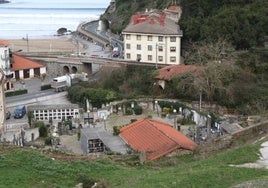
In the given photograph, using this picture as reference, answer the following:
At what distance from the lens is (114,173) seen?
16.4 meters

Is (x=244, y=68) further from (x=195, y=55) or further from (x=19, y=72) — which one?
(x=19, y=72)

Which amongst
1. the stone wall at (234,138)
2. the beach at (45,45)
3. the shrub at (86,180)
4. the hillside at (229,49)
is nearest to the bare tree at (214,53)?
the hillside at (229,49)

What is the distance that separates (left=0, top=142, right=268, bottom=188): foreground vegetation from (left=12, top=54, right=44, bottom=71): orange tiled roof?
34.9 m

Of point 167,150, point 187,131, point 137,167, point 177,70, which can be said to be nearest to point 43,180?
point 137,167

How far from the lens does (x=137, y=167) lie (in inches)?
736

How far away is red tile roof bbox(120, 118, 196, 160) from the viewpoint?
842 inches

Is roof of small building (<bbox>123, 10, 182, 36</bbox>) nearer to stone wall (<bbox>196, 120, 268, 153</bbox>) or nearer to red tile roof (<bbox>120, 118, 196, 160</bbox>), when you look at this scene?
red tile roof (<bbox>120, 118, 196, 160</bbox>)

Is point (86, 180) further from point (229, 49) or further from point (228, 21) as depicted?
point (228, 21)

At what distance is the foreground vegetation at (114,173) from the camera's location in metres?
14.0

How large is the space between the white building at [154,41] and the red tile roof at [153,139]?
22699 millimetres

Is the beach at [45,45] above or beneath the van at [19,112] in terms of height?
above

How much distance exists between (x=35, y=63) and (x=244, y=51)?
76.1ft

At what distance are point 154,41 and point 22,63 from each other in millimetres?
14504

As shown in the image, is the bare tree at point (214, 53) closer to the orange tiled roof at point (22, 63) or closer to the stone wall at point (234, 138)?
the stone wall at point (234, 138)
